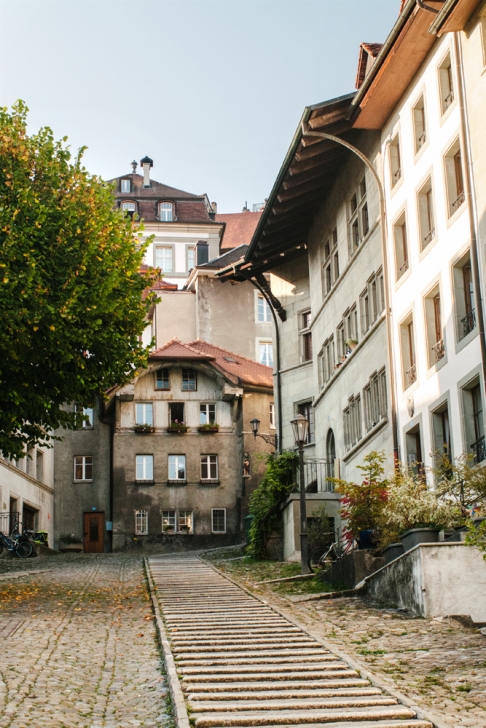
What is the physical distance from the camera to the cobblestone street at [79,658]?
1046 cm

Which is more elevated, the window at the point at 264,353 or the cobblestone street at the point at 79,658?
the window at the point at 264,353

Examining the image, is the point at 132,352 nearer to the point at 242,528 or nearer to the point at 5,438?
the point at 5,438

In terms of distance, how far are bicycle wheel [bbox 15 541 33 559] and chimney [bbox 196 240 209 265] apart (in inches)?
1401

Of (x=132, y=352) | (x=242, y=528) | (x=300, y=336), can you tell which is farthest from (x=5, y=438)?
(x=242, y=528)

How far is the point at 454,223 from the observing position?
22.5 meters

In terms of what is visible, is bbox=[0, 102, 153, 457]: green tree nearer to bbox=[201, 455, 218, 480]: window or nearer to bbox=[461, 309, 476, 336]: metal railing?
bbox=[461, 309, 476, 336]: metal railing

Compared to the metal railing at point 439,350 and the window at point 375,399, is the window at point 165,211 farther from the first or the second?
the metal railing at point 439,350

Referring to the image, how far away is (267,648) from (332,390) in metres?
21.4

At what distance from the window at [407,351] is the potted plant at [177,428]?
28428 millimetres

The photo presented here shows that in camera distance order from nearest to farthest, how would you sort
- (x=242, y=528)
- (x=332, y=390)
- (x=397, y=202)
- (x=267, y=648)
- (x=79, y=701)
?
(x=79, y=701)
(x=267, y=648)
(x=397, y=202)
(x=332, y=390)
(x=242, y=528)

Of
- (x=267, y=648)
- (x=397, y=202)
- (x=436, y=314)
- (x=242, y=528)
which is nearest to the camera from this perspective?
(x=267, y=648)

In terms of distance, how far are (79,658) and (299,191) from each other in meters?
22.0

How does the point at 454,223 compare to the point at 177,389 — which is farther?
the point at 177,389

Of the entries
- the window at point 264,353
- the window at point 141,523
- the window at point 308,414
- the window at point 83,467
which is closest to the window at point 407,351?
the window at point 308,414
